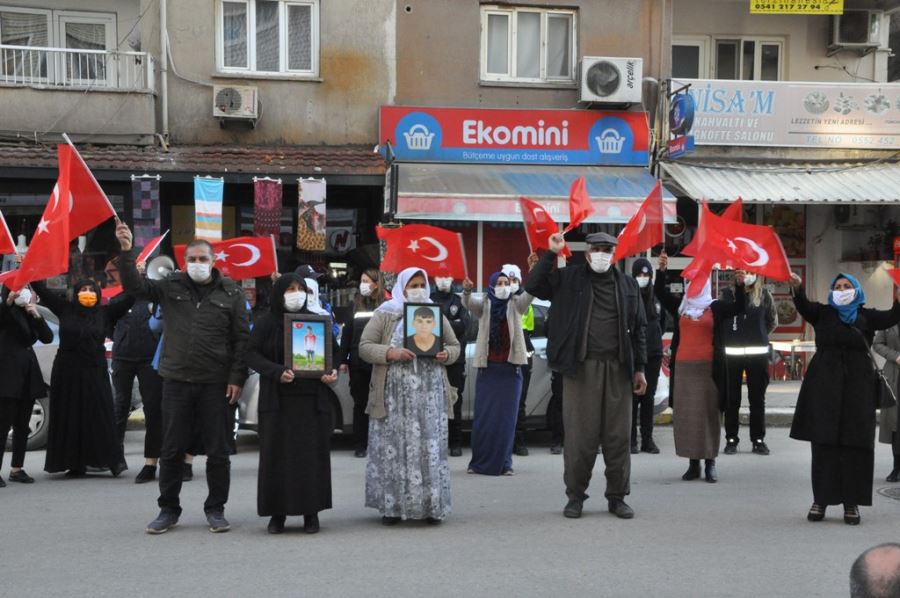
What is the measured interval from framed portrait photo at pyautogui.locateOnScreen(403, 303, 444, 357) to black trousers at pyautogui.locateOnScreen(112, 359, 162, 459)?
8.17ft

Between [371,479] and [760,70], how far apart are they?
44.0 ft

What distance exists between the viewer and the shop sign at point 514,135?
16875 mm

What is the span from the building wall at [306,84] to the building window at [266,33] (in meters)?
0.20

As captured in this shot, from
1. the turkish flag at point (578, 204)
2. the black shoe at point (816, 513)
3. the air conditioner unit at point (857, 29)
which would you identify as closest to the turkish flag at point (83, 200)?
the turkish flag at point (578, 204)

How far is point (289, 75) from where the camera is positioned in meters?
16.8

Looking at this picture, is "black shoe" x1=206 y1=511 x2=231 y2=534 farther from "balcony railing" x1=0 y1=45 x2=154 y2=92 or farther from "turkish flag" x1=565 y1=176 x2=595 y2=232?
"balcony railing" x1=0 y1=45 x2=154 y2=92

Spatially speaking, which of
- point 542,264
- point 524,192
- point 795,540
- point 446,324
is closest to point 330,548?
point 446,324

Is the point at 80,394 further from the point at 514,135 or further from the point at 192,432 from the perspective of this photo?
the point at 514,135

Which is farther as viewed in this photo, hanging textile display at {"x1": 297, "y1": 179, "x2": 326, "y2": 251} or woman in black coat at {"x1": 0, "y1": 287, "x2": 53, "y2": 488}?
hanging textile display at {"x1": 297, "y1": 179, "x2": 326, "y2": 251}

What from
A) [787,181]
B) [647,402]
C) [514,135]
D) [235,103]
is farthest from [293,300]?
[787,181]

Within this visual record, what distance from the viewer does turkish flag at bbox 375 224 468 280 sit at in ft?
29.2

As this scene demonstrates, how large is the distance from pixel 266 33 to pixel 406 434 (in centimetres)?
1105

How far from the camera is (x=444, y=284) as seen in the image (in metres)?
10.3

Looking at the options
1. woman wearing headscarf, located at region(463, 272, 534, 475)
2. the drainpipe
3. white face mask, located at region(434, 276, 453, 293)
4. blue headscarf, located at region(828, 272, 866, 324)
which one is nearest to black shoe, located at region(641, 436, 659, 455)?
woman wearing headscarf, located at region(463, 272, 534, 475)
